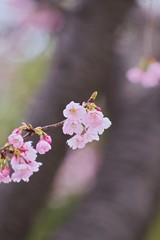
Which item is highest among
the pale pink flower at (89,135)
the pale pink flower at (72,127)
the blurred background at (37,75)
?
the blurred background at (37,75)

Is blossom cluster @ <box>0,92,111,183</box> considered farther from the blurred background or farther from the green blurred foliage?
the green blurred foliage

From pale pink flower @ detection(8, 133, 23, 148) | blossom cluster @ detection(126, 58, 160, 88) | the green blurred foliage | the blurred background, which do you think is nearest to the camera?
pale pink flower @ detection(8, 133, 23, 148)

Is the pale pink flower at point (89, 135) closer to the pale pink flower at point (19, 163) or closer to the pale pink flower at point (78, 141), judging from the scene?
the pale pink flower at point (78, 141)

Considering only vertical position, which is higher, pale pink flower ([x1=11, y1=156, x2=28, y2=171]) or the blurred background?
the blurred background

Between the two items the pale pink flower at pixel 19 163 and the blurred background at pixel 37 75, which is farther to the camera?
the blurred background at pixel 37 75

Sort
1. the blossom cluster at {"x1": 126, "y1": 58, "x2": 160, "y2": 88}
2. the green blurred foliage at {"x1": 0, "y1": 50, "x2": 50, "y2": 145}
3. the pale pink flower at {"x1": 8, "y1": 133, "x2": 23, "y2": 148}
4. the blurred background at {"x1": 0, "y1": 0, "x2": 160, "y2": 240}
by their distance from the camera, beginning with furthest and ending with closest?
1. the green blurred foliage at {"x1": 0, "y1": 50, "x2": 50, "y2": 145}
2. the blurred background at {"x1": 0, "y1": 0, "x2": 160, "y2": 240}
3. the blossom cluster at {"x1": 126, "y1": 58, "x2": 160, "y2": 88}
4. the pale pink flower at {"x1": 8, "y1": 133, "x2": 23, "y2": 148}

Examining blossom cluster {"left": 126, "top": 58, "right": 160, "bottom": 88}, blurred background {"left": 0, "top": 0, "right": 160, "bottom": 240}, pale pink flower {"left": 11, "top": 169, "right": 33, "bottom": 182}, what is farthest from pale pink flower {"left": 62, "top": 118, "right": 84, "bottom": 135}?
blurred background {"left": 0, "top": 0, "right": 160, "bottom": 240}

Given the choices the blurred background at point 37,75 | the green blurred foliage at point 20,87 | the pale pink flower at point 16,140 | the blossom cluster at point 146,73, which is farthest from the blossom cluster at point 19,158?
the green blurred foliage at point 20,87

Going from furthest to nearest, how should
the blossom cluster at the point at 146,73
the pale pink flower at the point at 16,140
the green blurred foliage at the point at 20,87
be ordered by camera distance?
the green blurred foliage at the point at 20,87
the blossom cluster at the point at 146,73
the pale pink flower at the point at 16,140

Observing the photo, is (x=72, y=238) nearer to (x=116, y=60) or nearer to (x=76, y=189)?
(x=116, y=60)
